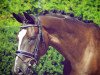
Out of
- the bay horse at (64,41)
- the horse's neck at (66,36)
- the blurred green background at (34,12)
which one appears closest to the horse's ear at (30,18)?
the bay horse at (64,41)

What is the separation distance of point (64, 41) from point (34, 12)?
3.26 metres

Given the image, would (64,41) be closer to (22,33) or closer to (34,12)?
(22,33)

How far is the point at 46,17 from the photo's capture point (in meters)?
3.04

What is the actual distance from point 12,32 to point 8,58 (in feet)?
2.11

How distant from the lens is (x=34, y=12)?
6.12 m

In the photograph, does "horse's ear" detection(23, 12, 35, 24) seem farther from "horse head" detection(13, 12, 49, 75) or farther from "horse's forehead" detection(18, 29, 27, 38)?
"horse's forehead" detection(18, 29, 27, 38)

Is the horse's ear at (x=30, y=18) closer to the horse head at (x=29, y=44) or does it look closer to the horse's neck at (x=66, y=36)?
the horse head at (x=29, y=44)

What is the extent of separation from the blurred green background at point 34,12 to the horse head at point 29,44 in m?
2.18

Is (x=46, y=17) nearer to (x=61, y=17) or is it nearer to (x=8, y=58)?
(x=61, y=17)

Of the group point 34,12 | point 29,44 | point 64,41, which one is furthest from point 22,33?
point 34,12

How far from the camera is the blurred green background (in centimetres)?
511

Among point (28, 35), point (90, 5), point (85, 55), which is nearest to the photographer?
point (28, 35)

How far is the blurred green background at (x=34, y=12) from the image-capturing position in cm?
511

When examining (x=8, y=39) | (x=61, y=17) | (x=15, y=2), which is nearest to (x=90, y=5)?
(x=15, y=2)
